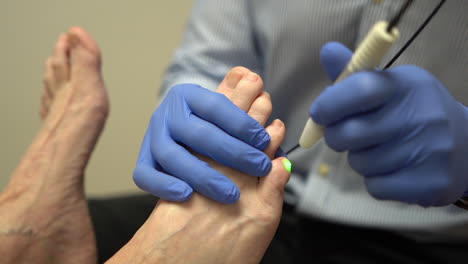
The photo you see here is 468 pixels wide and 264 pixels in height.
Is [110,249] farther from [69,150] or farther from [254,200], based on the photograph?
[254,200]

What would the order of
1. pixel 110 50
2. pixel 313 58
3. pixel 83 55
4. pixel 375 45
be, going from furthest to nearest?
1. pixel 110 50
2. pixel 83 55
3. pixel 313 58
4. pixel 375 45

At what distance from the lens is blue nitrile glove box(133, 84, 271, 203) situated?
1.75ft

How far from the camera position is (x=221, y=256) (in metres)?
0.57

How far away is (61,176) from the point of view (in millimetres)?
779

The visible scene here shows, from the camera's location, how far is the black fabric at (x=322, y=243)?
0.78 meters

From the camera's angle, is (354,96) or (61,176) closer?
(354,96)

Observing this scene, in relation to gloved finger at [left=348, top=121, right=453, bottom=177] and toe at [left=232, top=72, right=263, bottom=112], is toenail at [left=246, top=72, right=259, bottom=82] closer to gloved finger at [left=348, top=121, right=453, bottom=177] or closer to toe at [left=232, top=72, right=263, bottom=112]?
toe at [left=232, top=72, right=263, bottom=112]

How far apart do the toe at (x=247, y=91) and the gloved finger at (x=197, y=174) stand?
0.11m

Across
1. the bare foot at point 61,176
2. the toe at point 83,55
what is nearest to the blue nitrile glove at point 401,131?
the bare foot at point 61,176

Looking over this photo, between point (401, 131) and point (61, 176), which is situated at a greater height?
point (401, 131)

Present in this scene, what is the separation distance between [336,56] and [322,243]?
47 cm

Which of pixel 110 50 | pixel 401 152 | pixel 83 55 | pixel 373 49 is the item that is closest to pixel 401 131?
pixel 401 152

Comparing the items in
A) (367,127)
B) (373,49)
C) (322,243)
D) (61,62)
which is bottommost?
(322,243)

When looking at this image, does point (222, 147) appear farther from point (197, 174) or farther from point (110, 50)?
point (110, 50)
